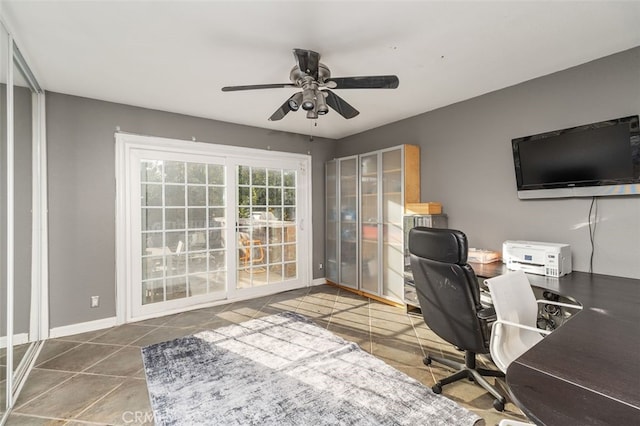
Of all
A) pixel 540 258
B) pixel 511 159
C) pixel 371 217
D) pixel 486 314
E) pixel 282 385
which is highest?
pixel 511 159

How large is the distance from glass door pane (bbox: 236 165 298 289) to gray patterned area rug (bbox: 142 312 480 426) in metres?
1.47

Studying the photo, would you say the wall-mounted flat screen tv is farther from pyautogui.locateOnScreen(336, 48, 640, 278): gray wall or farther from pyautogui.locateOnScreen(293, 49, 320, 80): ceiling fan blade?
pyautogui.locateOnScreen(293, 49, 320, 80): ceiling fan blade

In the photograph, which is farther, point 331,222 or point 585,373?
point 331,222

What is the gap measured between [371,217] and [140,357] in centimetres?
312

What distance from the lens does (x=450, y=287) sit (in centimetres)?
188

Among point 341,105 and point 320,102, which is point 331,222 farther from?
point 320,102

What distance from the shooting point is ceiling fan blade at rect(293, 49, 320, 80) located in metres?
1.94

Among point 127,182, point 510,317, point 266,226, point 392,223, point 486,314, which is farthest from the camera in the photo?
point 266,226

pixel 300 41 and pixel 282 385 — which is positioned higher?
pixel 300 41

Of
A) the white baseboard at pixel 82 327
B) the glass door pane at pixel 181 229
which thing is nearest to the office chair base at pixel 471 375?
the glass door pane at pixel 181 229

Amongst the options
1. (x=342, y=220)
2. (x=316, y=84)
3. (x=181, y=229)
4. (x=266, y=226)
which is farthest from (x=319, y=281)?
(x=316, y=84)

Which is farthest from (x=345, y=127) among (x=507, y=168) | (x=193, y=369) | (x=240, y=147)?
(x=193, y=369)

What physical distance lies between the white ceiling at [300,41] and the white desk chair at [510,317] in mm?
1701

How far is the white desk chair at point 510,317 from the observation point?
161 centimetres
